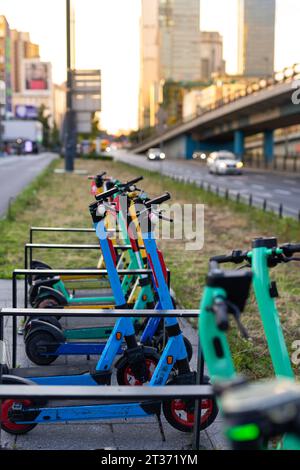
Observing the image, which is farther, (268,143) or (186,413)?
(268,143)

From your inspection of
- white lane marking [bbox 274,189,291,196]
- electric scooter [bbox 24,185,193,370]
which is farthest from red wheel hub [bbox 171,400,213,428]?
white lane marking [bbox 274,189,291,196]

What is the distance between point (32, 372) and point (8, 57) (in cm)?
18145

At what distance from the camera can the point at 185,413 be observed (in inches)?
A: 170

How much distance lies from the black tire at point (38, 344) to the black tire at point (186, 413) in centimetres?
150

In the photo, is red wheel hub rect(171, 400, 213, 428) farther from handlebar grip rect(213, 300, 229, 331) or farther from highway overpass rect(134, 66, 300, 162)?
highway overpass rect(134, 66, 300, 162)

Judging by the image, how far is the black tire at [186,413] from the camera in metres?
4.29

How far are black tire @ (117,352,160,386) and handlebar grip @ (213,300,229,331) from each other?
295 centimetres

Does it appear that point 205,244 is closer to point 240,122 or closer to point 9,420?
point 9,420

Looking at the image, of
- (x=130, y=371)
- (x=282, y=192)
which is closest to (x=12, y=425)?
(x=130, y=371)

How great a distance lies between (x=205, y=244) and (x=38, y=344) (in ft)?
27.7

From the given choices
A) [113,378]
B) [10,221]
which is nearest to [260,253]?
[113,378]

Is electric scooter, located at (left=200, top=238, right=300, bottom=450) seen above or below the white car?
above

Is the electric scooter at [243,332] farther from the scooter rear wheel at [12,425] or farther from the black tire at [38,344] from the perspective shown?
the black tire at [38,344]

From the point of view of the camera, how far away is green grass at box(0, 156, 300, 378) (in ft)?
22.0
